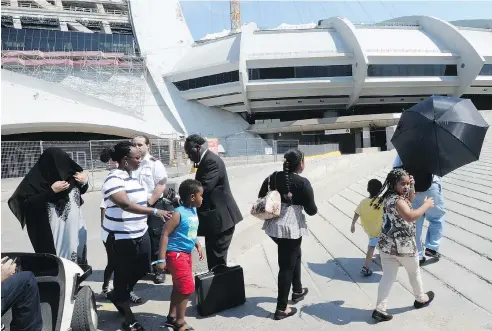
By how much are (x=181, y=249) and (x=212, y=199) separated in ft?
2.06

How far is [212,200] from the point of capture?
11.0 ft

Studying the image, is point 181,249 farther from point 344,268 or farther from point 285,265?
point 344,268

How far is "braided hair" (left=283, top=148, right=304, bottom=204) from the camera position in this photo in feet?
9.90

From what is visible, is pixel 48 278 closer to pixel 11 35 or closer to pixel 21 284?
pixel 21 284

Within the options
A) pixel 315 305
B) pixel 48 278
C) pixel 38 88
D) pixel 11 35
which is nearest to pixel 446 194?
pixel 315 305

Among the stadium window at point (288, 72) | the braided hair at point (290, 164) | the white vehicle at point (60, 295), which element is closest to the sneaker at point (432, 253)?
the braided hair at point (290, 164)

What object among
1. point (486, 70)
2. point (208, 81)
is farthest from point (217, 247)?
point (486, 70)

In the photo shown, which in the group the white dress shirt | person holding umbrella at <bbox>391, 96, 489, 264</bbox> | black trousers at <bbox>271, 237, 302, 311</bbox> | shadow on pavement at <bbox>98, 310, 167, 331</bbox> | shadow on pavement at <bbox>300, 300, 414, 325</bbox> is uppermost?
person holding umbrella at <bbox>391, 96, 489, 264</bbox>

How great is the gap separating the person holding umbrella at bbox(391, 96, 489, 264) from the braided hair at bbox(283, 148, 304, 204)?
126 centimetres

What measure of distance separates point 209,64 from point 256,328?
105ft

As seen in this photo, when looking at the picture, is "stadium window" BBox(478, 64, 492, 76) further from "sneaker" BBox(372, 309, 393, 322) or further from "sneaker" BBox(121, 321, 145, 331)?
"sneaker" BBox(121, 321, 145, 331)

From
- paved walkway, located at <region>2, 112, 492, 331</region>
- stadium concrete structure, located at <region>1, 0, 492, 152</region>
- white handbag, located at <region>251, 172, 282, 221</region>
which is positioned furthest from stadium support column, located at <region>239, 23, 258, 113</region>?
white handbag, located at <region>251, 172, 282, 221</region>

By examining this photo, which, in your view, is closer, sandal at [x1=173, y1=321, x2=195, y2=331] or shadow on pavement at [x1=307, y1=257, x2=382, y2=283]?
sandal at [x1=173, y1=321, x2=195, y2=331]

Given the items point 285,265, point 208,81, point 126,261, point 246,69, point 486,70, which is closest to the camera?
point 126,261
